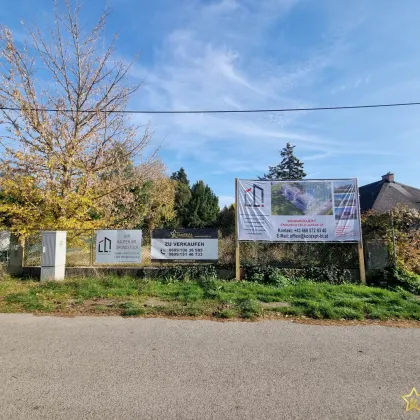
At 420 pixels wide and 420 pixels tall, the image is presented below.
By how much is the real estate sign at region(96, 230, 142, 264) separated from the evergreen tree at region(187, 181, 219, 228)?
1265 inches

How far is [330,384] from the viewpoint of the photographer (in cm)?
371

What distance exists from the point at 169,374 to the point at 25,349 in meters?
2.35

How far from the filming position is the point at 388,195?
2844cm

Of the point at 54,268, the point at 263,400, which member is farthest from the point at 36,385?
the point at 54,268

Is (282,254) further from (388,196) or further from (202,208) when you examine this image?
(202,208)

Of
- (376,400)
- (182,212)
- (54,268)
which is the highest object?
(182,212)

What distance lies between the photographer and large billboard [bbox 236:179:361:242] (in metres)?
9.94

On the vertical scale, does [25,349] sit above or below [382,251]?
below

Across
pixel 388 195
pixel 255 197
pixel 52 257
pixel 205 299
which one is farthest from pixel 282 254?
pixel 388 195

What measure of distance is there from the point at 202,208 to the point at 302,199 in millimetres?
35057

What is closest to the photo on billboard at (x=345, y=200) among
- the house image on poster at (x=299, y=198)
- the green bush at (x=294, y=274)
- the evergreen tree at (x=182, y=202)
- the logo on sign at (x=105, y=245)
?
the house image on poster at (x=299, y=198)

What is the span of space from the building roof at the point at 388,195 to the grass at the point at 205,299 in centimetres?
2031

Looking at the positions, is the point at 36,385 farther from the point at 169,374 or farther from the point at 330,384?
the point at 330,384

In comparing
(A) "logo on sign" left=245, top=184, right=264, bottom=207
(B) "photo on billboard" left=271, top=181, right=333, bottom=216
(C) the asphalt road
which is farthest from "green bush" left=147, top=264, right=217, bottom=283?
(C) the asphalt road
